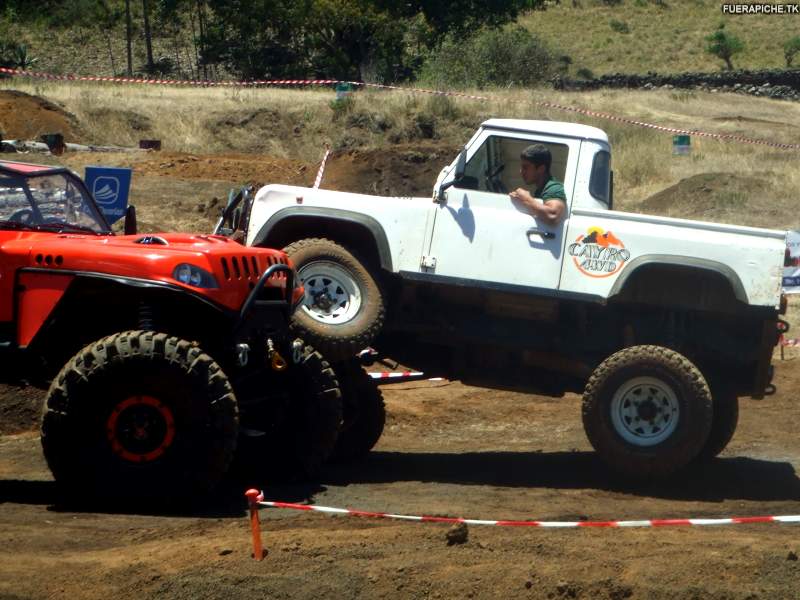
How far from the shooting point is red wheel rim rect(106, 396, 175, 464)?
6.49 metres

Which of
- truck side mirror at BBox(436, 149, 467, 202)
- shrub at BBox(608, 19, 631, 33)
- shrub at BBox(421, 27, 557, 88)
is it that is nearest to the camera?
truck side mirror at BBox(436, 149, 467, 202)

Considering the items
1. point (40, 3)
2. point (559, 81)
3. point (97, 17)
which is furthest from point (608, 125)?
point (40, 3)

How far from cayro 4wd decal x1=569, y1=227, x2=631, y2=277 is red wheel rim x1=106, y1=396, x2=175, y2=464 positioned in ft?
11.1

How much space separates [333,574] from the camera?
543 cm

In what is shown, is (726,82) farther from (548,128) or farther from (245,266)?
(245,266)

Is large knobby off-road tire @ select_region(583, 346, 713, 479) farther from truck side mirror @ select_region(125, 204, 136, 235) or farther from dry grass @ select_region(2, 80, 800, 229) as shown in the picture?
dry grass @ select_region(2, 80, 800, 229)

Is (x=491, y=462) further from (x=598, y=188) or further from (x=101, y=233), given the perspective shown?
(x=101, y=233)

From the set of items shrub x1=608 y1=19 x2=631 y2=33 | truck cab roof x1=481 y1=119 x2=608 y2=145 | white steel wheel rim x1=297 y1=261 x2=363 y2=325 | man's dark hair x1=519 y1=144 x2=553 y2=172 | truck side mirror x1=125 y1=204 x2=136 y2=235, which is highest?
shrub x1=608 y1=19 x2=631 y2=33

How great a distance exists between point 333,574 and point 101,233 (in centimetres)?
330

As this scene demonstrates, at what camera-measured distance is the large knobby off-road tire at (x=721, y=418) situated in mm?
8734

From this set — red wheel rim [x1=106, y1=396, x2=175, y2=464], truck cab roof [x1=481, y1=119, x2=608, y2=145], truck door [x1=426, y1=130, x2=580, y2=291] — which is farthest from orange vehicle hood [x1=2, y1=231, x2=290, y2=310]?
truck cab roof [x1=481, y1=119, x2=608, y2=145]

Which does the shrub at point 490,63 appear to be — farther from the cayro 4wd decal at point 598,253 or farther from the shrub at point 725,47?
the cayro 4wd decal at point 598,253

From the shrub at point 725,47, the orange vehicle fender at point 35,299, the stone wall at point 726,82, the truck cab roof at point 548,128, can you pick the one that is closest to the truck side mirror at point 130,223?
the orange vehicle fender at point 35,299

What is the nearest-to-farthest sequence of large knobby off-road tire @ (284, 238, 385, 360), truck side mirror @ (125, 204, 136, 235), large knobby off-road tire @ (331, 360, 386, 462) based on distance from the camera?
truck side mirror @ (125, 204, 136, 235)
large knobby off-road tire @ (284, 238, 385, 360)
large knobby off-road tire @ (331, 360, 386, 462)
